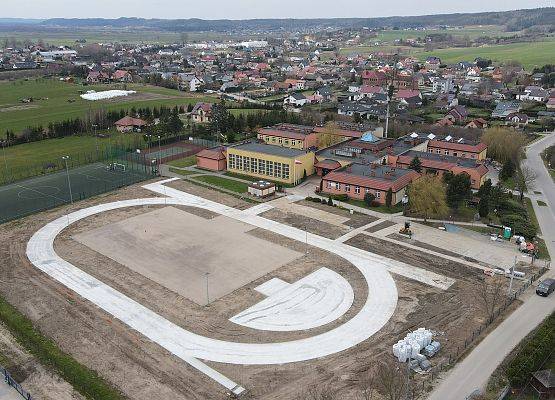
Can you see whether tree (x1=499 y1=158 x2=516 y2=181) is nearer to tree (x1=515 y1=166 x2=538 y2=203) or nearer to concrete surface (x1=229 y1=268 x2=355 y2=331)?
tree (x1=515 y1=166 x2=538 y2=203)

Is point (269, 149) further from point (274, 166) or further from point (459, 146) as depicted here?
point (459, 146)

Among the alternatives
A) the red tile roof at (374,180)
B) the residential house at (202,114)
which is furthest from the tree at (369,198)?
the residential house at (202,114)

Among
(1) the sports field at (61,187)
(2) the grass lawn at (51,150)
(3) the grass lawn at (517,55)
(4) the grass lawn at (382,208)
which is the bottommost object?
(4) the grass lawn at (382,208)

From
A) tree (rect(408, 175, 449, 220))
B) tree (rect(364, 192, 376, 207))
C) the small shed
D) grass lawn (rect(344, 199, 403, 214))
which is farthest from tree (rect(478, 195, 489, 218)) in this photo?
the small shed

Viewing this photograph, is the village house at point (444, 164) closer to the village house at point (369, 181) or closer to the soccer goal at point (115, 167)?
the village house at point (369, 181)

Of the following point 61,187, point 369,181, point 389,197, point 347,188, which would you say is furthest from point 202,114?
point 389,197
